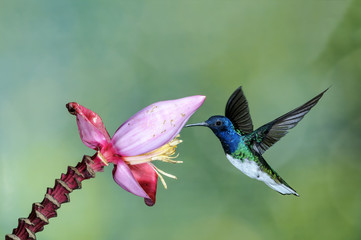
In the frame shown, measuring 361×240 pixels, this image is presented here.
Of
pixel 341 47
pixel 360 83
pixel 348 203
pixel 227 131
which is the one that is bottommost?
pixel 348 203

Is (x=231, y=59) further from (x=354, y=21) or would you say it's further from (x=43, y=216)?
(x=43, y=216)

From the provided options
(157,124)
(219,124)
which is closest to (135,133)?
(157,124)

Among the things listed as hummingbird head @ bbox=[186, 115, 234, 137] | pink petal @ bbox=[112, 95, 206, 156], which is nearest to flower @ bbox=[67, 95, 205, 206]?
pink petal @ bbox=[112, 95, 206, 156]

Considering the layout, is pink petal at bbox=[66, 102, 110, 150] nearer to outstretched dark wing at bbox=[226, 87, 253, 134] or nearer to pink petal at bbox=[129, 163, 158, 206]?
pink petal at bbox=[129, 163, 158, 206]

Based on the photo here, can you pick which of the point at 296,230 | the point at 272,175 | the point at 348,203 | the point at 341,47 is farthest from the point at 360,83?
the point at 272,175

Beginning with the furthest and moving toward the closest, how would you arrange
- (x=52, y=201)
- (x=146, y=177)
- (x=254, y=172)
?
(x=254, y=172), (x=146, y=177), (x=52, y=201)

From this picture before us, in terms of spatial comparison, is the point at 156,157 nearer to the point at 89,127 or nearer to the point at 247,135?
the point at 89,127
